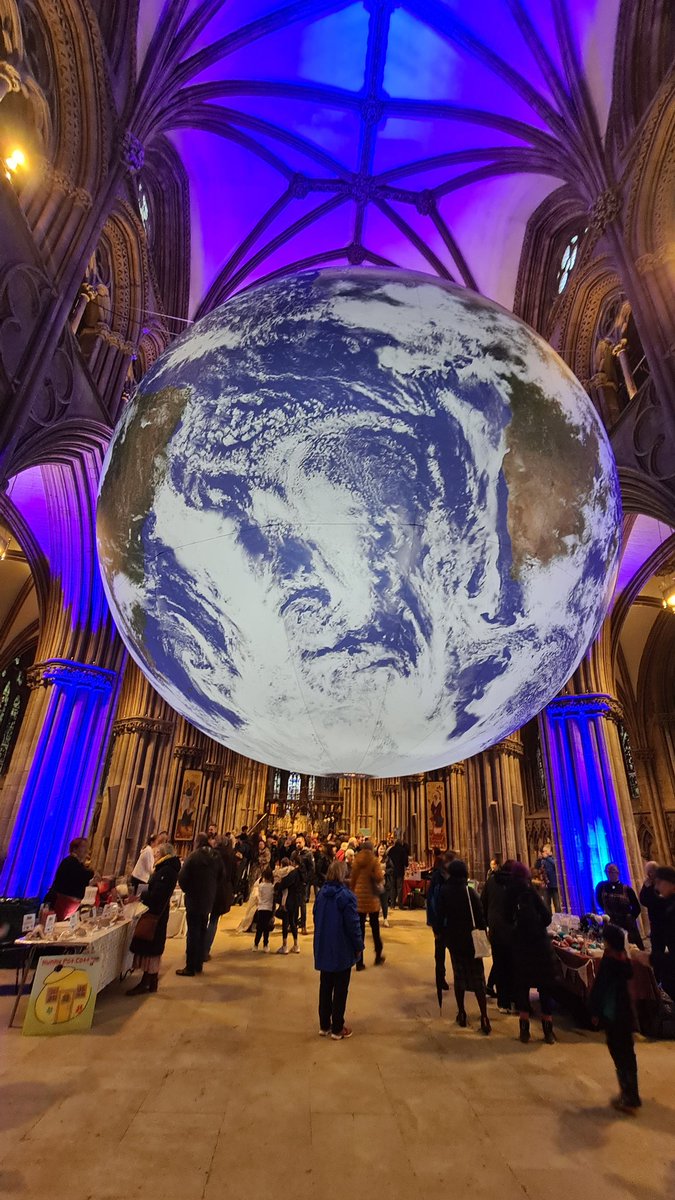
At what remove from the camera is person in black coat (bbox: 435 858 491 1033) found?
486 cm

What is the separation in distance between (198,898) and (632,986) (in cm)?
438

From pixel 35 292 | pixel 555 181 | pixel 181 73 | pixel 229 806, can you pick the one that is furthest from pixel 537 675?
pixel 229 806

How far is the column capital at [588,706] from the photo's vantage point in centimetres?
1016

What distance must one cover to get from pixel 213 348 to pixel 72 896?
638 cm

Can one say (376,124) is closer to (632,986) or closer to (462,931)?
(462,931)

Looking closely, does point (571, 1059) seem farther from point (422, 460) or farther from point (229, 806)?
point (229, 806)

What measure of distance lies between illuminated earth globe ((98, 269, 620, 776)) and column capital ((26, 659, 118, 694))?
9921 mm

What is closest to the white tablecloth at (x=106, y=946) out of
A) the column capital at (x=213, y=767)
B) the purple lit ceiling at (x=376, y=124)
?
the purple lit ceiling at (x=376, y=124)

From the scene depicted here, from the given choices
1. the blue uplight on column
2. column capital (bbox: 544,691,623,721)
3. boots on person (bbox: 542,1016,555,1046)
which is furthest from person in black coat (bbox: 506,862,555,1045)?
column capital (bbox: 544,691,623,721)

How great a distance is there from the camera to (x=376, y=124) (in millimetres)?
11711

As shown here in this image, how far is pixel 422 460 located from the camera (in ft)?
4.60

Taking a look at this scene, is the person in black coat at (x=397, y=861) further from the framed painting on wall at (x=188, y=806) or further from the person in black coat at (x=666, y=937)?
the person in black coat at (x=666, y=937)

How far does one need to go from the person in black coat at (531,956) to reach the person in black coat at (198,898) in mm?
3349

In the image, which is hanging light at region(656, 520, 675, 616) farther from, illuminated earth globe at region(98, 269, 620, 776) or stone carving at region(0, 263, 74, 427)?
stone carving at region(0, 263, 74, 427)
